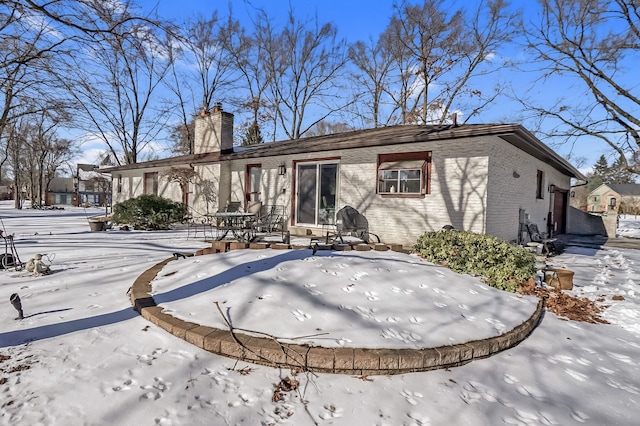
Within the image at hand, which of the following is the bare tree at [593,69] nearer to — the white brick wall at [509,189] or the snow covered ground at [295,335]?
the white brick wall at [509,189]

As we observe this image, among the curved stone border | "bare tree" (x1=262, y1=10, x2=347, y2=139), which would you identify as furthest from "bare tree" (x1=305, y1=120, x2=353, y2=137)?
the curved stone border

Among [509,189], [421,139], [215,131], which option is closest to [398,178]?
[421,139]

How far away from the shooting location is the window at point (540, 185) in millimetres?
10414

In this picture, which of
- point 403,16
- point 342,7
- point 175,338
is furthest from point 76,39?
point 403,16

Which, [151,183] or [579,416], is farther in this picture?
[151,183]

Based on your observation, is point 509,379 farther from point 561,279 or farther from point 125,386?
point 561,279

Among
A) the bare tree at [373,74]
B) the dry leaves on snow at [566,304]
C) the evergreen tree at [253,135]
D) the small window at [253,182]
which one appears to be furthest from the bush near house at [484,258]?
the evergreen tree at [253,135]

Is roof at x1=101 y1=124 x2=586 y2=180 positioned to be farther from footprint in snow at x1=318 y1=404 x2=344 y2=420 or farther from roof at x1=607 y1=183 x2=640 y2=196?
roof at x1=607 y1=183 x2=640 y2=196

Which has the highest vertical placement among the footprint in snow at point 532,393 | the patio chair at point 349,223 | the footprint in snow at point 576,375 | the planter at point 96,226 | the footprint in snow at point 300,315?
the patio chair at point 349,223

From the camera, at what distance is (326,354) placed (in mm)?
2225

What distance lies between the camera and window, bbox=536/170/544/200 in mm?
10414

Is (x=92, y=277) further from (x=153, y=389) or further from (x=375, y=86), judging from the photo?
(x=375, y=86)

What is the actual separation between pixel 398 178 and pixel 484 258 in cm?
348

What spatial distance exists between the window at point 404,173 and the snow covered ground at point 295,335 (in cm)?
357
